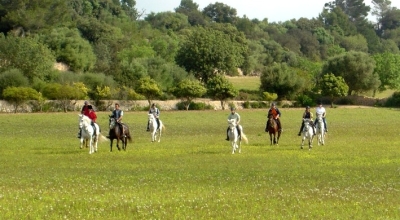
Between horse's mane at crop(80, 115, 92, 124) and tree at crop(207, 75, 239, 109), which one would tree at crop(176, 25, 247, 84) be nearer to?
tree at crop(207, 75, 239, 109)

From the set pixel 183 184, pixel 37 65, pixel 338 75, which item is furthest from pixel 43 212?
pixel 338 75

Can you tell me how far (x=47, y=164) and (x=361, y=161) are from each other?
1165cm

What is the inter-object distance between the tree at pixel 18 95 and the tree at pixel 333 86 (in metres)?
40.1

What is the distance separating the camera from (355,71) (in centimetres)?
9950

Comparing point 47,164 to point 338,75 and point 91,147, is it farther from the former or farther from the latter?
point 338,75

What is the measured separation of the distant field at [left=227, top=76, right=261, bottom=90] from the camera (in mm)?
107250

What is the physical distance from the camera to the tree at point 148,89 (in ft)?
269

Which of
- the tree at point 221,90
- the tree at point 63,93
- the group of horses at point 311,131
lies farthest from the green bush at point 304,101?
the group of horses at point 311,131

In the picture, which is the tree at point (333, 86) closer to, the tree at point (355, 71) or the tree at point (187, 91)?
the tree at point (355, 71)

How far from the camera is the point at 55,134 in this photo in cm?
4150

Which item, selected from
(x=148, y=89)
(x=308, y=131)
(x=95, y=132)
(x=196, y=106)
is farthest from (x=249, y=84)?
(x=95, y=132)

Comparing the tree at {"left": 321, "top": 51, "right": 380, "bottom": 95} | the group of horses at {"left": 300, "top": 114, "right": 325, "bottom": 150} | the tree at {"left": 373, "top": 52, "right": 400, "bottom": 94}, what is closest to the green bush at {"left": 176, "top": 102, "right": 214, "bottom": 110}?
the tree at {"left": 321, "top": 51, "right": 380, "bottom": 95}

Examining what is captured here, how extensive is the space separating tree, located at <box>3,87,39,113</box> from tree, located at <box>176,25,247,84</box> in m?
35.4

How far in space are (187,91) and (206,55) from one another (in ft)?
68.7
